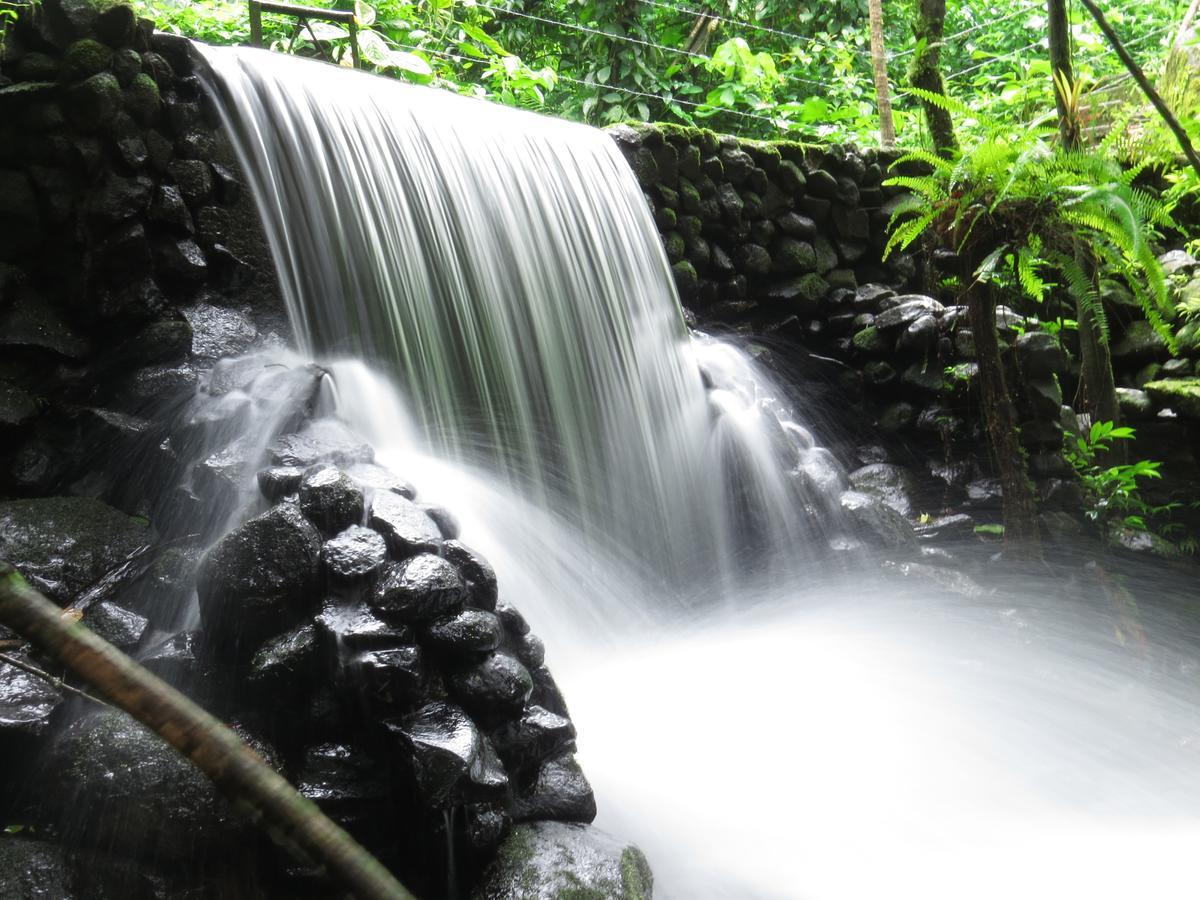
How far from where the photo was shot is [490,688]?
285cm

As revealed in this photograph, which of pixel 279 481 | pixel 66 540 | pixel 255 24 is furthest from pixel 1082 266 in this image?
pixel 255 24

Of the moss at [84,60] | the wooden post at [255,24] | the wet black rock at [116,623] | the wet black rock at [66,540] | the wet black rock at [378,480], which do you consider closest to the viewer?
the wet black rock at [116,623]

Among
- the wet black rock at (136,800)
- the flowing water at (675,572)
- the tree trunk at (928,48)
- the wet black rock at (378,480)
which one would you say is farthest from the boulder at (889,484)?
the wet black rock at (136,800)

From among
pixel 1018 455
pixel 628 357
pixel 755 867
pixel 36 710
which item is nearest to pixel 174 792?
pixel 36 710

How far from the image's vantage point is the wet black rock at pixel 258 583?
287cm

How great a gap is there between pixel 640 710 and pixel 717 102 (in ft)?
27.9

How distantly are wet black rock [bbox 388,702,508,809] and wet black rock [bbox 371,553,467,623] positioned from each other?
0.95 ft

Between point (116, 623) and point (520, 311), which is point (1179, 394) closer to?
point (520, 311)

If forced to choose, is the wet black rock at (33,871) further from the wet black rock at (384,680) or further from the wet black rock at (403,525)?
the wet black rock at (403,525)

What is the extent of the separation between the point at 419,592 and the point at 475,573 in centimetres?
29

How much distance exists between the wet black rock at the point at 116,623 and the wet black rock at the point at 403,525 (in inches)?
34.3

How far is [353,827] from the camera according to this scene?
2.60m

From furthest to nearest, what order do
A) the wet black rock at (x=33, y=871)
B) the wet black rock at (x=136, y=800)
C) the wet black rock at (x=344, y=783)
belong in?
the wet black rock at (x=344, y=783)
the wet black rock at (x=136, y=800)
the wet black rock at (x=33, y=871)

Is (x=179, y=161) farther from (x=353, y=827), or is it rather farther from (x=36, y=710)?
(x=353, y=827)
